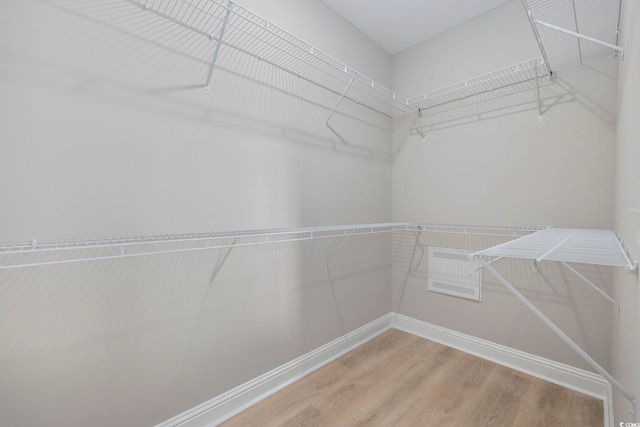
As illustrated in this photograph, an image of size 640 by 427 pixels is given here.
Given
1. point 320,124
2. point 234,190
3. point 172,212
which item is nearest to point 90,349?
point 172,212

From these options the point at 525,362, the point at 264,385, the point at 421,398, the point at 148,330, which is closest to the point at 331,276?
the point at 264,385

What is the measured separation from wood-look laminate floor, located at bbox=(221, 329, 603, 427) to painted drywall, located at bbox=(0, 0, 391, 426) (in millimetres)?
247

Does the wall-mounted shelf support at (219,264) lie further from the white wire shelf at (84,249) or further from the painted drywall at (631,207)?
the painted drywall at (631,207)

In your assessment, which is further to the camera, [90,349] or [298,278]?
[298,278]

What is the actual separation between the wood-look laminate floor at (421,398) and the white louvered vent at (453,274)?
1.53 ft

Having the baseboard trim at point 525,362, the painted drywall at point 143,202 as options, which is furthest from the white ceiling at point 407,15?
the baseboard trim at point 525,362

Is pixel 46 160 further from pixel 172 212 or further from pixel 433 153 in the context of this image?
pixel 433 153

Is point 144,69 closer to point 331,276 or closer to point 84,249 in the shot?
point 84,249

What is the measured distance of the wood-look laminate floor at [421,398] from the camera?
4.59 ft

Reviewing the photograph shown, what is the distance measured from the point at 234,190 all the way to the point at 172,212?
0.32 metres

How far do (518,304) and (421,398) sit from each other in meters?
0.91

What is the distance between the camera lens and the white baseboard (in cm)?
136

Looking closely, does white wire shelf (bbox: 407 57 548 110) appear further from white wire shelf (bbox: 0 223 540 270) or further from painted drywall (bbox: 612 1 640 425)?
white wire shelf (bbox: 0 223 540 270)

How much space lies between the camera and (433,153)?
2242 mm
